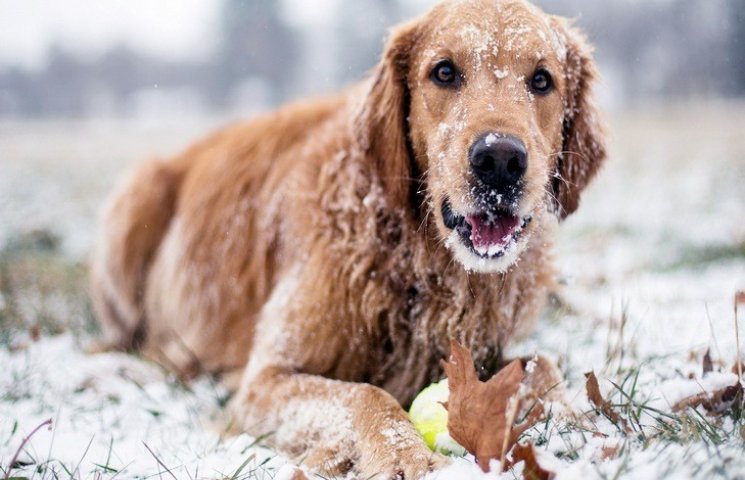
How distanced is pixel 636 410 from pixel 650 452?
1.90ft

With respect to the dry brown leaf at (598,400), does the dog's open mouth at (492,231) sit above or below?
above

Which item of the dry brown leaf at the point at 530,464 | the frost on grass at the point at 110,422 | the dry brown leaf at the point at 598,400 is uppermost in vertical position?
the dry brown leaf at the point at 530,464

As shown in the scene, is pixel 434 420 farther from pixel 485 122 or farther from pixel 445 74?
pixel 445 74

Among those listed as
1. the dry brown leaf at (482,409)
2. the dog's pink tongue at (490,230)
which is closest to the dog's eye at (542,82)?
the dog's pink tongue at (490,230)

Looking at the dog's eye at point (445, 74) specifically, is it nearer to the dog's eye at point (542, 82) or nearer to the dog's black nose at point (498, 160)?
the dog's eye at point (542, 82)

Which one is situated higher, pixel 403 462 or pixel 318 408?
pixel 403 462

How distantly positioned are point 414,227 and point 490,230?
1.45 ft

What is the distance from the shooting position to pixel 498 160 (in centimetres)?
229

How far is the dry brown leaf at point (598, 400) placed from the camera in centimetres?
218

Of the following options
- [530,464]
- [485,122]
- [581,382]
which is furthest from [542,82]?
[530,464]

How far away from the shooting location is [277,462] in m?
2.22

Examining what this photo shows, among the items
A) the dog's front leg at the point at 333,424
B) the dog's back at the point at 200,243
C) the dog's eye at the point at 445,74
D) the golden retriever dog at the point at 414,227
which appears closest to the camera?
the dog's front leg at the point at 333,424

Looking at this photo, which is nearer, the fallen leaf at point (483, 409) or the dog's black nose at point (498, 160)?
the fallen leaf at point (483, 409)

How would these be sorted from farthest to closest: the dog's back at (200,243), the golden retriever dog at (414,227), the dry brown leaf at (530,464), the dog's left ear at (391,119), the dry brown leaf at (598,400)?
the dog's back at (200,243)
the dog's left ear at (391,119)
the golden retriever dog at (414,227)
the dry brown leaf at (598,400)
the dry brown leaf at (530,464)
